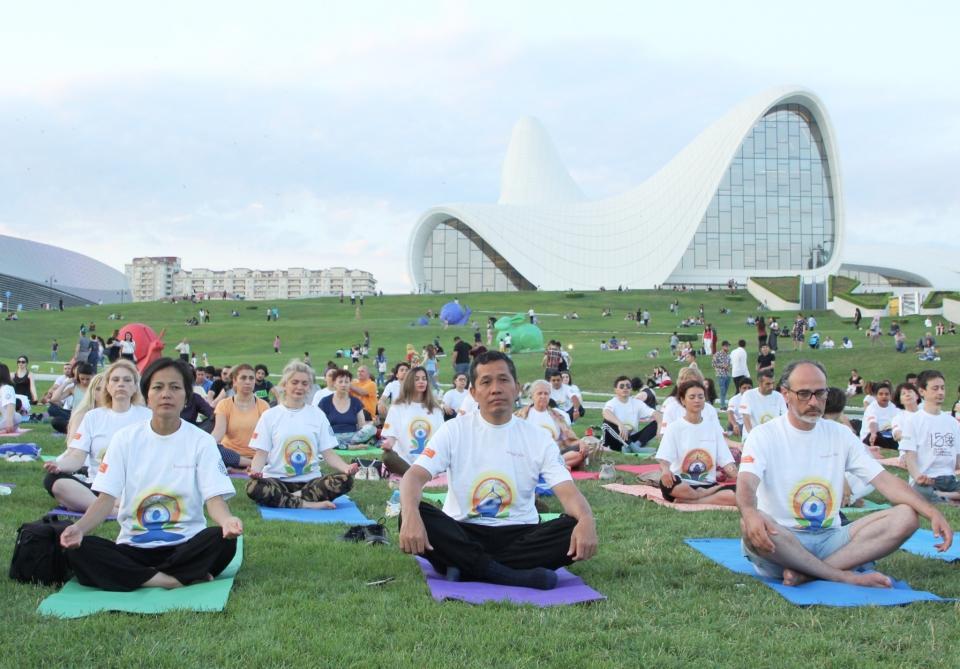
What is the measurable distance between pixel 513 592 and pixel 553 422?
5.18 meters

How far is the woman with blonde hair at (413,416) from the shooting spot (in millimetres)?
8867

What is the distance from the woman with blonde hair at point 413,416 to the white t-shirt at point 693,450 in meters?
2.28

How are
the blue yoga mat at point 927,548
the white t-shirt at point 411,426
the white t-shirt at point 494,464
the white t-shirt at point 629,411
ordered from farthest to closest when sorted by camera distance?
1. the white t-shirt at point 629,411
2. the white t-shirt at point 411,426
3. the blue yoga mat at point 927,548
4. the white t-shirt at point 494,464

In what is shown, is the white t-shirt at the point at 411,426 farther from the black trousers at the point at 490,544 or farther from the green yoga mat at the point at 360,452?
the black trousers at the point at 490,544

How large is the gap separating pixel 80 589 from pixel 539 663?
2399 mm

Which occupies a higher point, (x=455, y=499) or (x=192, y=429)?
(x=192, y=429)

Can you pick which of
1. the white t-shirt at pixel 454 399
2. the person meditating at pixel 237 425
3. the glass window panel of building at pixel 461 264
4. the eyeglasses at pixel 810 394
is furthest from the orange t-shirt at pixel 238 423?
the glass window panel of building at pixel 461 264

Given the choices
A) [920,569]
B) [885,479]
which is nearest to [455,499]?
[885,479]

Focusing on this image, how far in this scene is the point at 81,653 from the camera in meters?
3.52

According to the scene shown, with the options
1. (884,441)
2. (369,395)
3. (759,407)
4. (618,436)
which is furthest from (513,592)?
(369,395)

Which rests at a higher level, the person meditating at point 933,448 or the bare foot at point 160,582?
the person meditating at point 933,448

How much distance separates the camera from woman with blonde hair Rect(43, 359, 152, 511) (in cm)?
630

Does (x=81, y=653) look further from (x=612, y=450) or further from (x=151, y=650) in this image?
(x=612, y=450)

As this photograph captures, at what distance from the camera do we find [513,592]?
15.0ft
